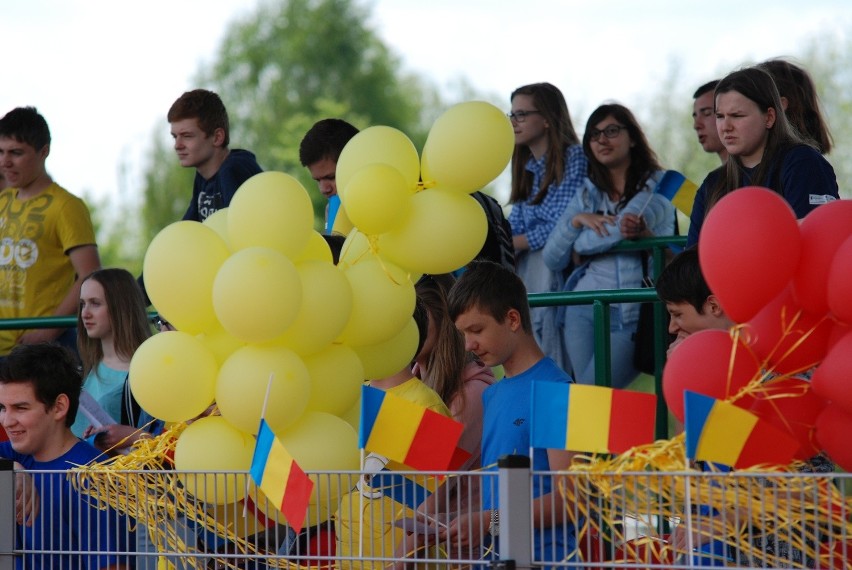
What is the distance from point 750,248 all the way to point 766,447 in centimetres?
43

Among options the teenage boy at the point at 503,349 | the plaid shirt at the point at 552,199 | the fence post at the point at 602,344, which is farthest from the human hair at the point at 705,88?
the teenage boy at the point at 503,349

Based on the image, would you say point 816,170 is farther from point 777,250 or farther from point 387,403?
point 387,403

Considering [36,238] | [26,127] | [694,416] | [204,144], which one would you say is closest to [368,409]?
[694,416]

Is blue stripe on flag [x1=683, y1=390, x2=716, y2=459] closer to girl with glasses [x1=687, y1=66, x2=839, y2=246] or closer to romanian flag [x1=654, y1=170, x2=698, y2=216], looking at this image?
girl with glasses [x1=687, y1=66, x2=839, y2=246]

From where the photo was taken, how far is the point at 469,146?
389 cm

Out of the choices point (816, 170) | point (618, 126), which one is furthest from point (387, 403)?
point (618, 126)

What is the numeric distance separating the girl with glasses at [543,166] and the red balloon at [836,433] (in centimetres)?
326

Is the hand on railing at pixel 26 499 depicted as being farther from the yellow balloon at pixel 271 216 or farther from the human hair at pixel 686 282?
the human hair at pixel 686 282

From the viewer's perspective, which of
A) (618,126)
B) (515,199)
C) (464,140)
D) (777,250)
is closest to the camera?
(777,250)

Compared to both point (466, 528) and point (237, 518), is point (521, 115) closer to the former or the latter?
point (237, 518)

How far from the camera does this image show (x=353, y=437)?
12.3 ft

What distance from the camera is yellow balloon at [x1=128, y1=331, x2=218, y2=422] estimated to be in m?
3.64

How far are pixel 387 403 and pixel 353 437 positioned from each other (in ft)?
1.51

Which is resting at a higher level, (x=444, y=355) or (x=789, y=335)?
(x=444, y=355)
